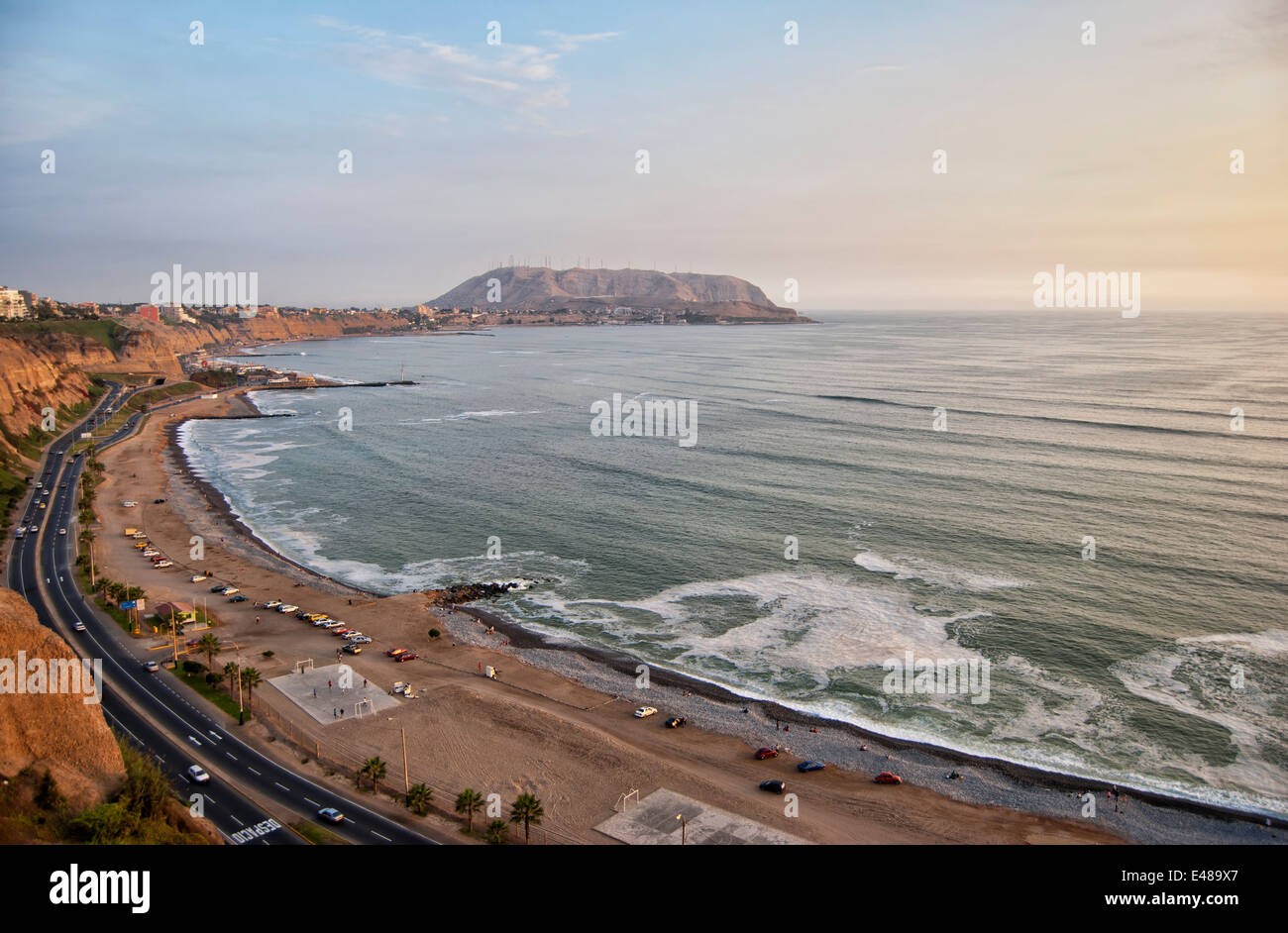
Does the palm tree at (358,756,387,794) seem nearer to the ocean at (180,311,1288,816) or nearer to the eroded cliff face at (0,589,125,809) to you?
the eroded cliff face at (0,589,125,809)

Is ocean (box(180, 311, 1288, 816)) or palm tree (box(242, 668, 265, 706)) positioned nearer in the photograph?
palm tree (box(242, 668, 265, 706))

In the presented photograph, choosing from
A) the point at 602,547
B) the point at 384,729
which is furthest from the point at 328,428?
the point at 384,729

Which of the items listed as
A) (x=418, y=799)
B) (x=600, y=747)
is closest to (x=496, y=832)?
(x=418, y=799)

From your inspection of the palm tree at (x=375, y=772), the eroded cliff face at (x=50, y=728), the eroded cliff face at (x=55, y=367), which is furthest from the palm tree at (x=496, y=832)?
the eroded cliff face at (x=55, y=367)

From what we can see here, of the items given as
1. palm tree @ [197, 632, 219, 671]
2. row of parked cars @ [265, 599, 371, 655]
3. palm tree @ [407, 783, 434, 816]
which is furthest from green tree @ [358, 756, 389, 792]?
palm tree @ [197, 632, 219, 671]

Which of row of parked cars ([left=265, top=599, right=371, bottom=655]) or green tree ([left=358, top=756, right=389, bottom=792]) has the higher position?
row of parked cars ([left=265, top=599, right=371, bottom=655])

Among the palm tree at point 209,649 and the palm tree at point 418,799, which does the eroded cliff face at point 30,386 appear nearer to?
the palm tree at point 209,649

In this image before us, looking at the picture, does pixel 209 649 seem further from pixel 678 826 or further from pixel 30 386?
pixel 30 386

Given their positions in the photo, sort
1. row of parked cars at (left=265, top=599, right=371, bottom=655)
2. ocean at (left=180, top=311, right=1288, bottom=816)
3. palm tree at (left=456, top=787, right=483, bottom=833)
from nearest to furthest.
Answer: palm tree at (left=456, top=787, right=483, bottom=833) → ocean at (left=180, top=311, right=1288, bottom=816) → row of parked cars at (left=265, top=599, right=371, bottom=655)
